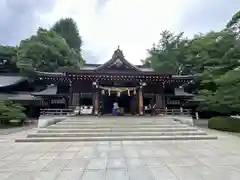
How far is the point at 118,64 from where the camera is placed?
15.3 m

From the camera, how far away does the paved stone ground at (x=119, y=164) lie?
370cm

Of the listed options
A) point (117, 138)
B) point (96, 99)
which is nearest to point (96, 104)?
point (96, 99)

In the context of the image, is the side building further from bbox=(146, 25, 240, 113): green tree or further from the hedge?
the hedge

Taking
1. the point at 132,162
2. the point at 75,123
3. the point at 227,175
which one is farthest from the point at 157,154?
the point at 75,123

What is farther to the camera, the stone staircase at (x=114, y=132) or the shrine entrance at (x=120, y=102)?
the shrine entrance at (x=120, y=102)

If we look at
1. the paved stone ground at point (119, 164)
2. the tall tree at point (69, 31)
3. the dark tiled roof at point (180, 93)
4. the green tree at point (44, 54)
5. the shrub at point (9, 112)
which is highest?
the tall tree at point (69, 31)

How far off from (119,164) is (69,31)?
122 ft

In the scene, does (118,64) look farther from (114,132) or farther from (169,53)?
(169,53)

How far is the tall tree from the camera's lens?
36.6 meters

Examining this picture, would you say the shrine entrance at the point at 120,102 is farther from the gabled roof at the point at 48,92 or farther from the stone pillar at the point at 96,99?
the gabled roof at the point at 48,92

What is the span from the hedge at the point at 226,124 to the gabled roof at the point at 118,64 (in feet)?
23.3

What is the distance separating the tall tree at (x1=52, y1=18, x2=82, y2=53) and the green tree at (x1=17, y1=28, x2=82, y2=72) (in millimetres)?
7777

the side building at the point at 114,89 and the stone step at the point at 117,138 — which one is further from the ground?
the side building at the point at 114,89

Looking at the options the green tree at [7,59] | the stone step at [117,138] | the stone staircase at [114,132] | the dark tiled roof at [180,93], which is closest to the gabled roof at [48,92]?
the stone staircase at [114,132]
